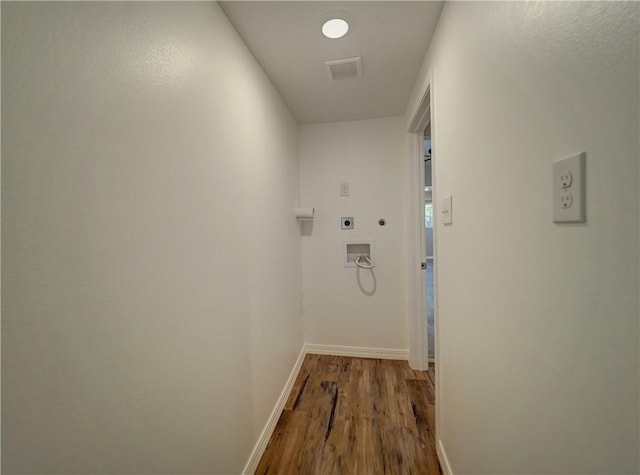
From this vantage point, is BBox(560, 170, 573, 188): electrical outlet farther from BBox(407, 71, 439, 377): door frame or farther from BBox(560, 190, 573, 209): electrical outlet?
BBox(407, 71, 439, 377): door frame

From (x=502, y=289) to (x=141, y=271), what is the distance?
1.05 meters

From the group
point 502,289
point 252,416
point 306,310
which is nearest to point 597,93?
point 502,289

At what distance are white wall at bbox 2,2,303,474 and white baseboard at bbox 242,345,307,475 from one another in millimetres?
100

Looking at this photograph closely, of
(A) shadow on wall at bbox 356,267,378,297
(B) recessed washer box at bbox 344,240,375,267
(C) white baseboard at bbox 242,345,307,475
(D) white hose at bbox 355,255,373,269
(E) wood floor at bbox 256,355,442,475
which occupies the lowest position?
(E) wood floor at bbox 256,355,442,475

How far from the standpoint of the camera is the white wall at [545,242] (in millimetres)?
375

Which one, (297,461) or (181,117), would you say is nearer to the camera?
(181,117)

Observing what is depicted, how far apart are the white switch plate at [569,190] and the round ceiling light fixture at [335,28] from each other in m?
1.22

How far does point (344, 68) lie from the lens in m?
1.55

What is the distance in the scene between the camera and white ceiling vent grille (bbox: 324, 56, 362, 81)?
1475 mm

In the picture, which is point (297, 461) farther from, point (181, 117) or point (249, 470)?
point (181, 117)

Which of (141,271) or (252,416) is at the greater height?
(141,271)

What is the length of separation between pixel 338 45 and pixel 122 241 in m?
1.46

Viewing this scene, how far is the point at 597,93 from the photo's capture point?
1.31ft

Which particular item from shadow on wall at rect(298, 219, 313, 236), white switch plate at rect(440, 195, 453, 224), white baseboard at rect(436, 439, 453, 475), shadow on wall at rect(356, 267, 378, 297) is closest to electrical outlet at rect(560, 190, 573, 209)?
white switch plate at rect(440, 195, 453, 224)
